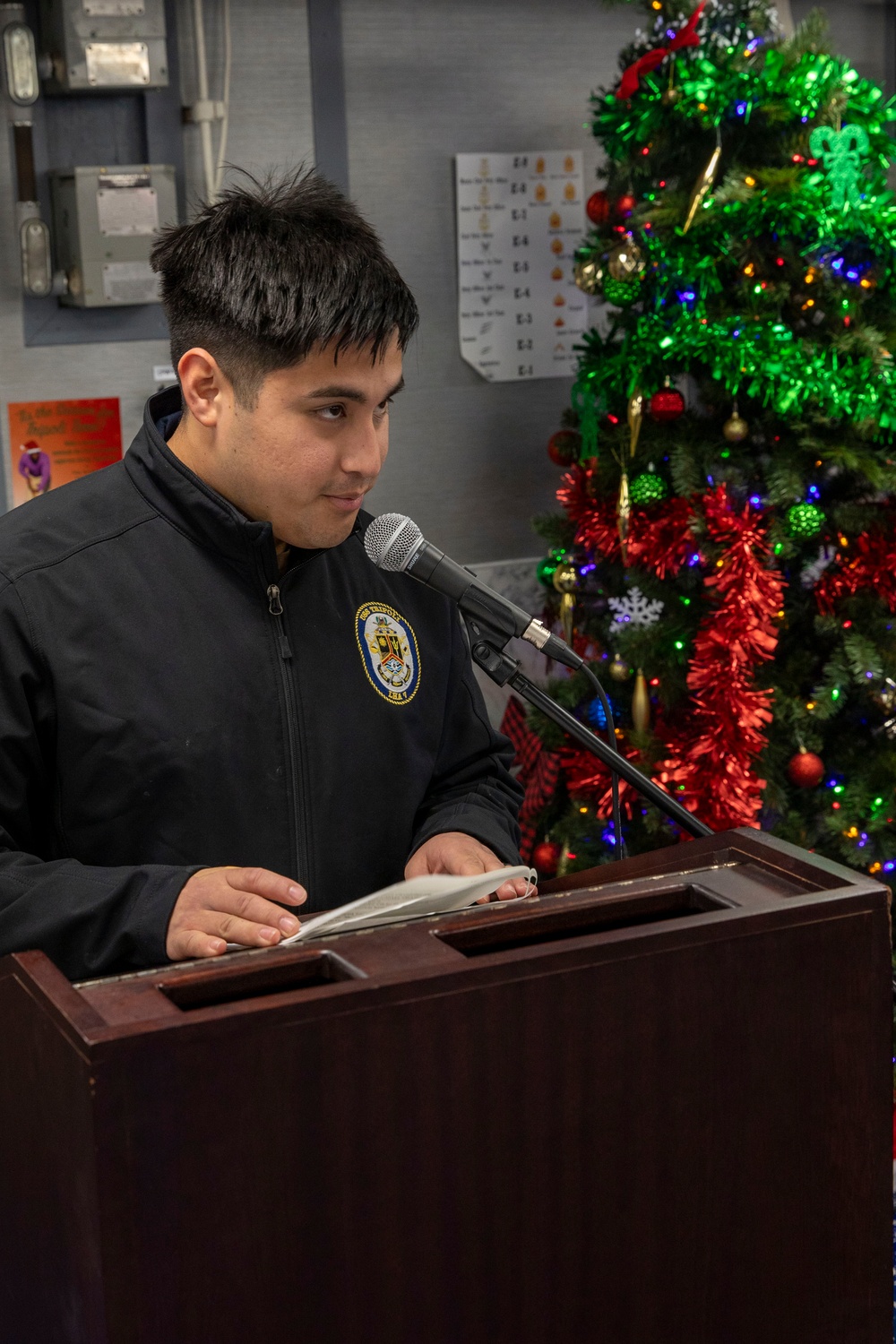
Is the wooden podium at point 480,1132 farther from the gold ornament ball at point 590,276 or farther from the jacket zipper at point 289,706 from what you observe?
the gold ornament ball at point 590,276

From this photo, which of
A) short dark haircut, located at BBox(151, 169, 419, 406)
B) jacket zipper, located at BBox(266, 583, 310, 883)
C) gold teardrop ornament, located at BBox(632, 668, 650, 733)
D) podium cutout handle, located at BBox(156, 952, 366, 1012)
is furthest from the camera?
gold teardrop ornament, located at BBox(632, 668, 650, 733)

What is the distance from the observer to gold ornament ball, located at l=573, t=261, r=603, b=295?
2.83 m

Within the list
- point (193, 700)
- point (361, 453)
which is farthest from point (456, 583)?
point (193, 700)

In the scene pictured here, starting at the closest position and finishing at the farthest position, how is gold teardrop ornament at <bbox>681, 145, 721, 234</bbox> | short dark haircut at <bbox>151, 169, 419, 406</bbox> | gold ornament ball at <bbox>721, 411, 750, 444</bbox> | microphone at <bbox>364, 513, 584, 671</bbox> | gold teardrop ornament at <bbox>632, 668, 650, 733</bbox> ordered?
1. microphone at <bbox>364, 513, 584, 671</bbox>
2. short dark haircut at <bbox>151, 169, 419, 406</bbox>
3. gold teardrop ornament at <bbox>681, 145, 721, 234</bbox>
4. gold ornament ball at <bbox>721, 411, 750, 444</bbox>
5. gold teardrop ornament at <bbox>632, 668, 650, 733</bbox>

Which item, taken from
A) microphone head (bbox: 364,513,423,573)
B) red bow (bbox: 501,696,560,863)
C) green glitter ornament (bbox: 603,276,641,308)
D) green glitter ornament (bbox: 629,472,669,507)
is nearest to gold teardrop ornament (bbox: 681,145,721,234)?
green glitter ornament (bbox: 603,276,641,308)

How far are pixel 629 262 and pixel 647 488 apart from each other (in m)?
0.43

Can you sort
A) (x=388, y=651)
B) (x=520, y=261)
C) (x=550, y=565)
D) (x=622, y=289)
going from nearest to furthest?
(x=388, y=651) < (x=622, y=289) < (x=550, y=565) < (x=520, y=261)

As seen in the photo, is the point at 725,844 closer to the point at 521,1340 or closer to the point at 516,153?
the point at 521,1340

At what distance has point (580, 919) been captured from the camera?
3.50ft

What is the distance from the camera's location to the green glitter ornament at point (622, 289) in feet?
9.11

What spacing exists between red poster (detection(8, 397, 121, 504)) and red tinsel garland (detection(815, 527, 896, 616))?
4.80ft

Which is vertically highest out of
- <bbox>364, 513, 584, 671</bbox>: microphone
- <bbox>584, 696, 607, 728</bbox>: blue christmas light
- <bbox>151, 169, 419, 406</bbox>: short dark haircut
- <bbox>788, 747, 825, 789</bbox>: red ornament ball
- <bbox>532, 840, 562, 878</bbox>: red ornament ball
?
<bbox>151, 169, 419, 406</bbox>: short dark haircut

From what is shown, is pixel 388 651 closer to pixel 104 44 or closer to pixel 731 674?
pixel 731 674

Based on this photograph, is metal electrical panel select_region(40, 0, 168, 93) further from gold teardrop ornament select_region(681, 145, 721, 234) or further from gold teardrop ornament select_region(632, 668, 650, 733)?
gold teardrop ornament select_region(632, 668, 650, 733)
